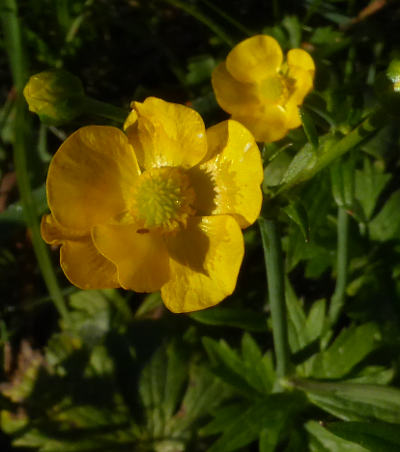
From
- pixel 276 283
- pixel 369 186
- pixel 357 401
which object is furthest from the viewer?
pixel 369 186

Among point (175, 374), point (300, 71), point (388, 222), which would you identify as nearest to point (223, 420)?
point (175, 374)

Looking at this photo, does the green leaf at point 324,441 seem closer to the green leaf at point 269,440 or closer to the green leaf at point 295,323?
the green leaf at point 269,440

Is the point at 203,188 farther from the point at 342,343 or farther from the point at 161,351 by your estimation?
the point at 161,351

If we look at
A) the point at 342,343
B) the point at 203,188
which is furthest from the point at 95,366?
the point at 203,188

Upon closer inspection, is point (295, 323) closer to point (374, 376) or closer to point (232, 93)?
point (374, 376)

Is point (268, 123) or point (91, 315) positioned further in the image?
point (91, 315)

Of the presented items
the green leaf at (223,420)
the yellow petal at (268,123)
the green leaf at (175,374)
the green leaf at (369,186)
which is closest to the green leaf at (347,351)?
the green leaf at (223,420)

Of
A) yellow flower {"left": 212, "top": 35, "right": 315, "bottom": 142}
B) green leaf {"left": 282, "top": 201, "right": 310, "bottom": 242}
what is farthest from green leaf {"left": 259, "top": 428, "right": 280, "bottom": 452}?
yellow flower {"left": 212, "top": 35, "right": 315, "bottom": 142}
